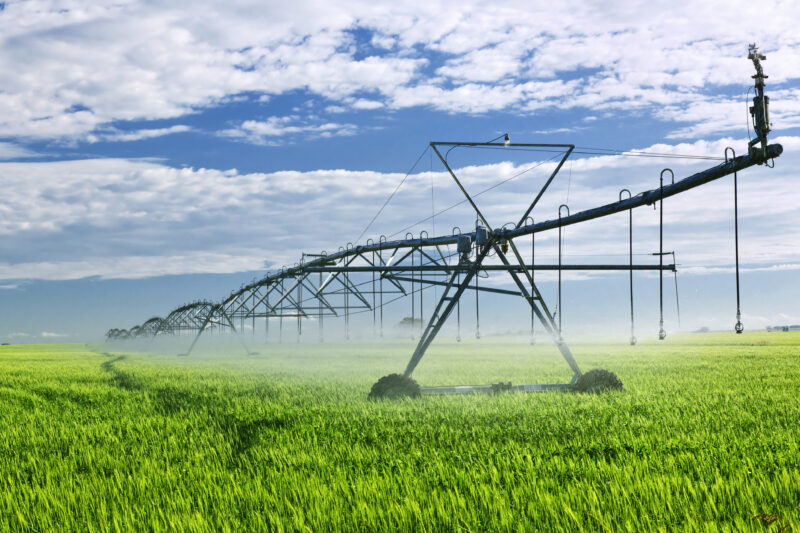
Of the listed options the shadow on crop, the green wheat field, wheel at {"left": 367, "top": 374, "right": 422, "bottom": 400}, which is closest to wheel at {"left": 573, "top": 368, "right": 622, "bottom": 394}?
the green wheat field

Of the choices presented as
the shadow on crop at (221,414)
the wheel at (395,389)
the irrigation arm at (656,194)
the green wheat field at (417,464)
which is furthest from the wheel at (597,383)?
the shadow on crop at (221,414)

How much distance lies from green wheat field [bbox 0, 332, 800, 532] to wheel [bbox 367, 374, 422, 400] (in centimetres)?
81

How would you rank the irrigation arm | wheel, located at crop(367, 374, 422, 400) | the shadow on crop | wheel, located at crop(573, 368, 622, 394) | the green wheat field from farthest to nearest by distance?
wheel, located at crop(573, 368, 622, 394)
wheel, located at crop(367, 374, 422, 400)
the shadow on crop
the irrigation arm
the green wheat field

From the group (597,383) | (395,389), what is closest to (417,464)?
(395,389)

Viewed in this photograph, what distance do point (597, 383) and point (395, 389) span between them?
5.21m

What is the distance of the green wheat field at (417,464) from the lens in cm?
626

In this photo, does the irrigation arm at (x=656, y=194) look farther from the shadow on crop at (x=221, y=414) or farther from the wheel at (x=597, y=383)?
the shadow on crop at (x=221, y=414)

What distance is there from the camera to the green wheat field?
20.5 feet

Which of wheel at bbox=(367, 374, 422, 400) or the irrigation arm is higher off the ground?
the irrigation arm

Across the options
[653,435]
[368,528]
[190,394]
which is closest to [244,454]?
[368,528]

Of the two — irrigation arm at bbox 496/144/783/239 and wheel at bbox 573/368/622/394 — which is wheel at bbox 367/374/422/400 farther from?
irrigation arm at bbox 496/144/783/239

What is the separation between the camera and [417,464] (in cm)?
848

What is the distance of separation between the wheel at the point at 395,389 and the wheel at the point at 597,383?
4.24 m

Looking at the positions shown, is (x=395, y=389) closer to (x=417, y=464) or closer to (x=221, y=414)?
(x=221, y=414)
